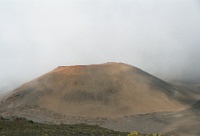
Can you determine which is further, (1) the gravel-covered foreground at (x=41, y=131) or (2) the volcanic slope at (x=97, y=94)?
(2) the volcanic slope at (x=97, y=94)

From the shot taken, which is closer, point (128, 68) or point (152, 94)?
point (152, 94)

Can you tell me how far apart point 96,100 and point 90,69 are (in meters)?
17.5

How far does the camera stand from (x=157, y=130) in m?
66.2

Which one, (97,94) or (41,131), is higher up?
(97,94)

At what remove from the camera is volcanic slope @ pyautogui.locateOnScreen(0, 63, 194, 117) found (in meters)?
92.8

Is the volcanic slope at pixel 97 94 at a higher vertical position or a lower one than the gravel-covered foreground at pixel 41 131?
higher

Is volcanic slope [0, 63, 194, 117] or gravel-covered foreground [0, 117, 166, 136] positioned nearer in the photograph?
gravel-covered foreground [0, 117, 166, 136]

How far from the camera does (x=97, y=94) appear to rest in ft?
328

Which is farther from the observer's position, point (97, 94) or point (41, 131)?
point (97, 94)

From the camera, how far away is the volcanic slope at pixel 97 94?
304 feet

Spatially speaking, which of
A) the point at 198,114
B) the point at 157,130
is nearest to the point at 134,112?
the point at 198,114

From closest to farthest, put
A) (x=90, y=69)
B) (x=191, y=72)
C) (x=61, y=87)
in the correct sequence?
(x=61, y=87), (x=90, y=69), (x=191, y=72)

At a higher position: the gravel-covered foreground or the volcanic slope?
the volcanic slope

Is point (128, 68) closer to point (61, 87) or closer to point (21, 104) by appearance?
point (61, 87)
